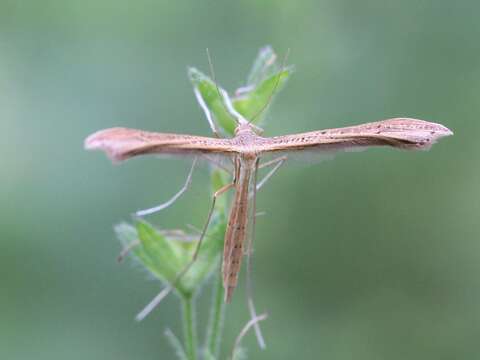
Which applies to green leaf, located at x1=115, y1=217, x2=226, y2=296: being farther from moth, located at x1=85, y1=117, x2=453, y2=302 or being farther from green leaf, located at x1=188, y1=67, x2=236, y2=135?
green leaf, located at x1=188, y1=67, x2=236, y2=135

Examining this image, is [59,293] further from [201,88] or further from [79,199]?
[201,88]

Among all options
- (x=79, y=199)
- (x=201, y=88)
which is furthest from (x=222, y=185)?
(x=79, y=199)

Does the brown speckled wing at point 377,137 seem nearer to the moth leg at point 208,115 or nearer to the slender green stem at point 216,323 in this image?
the moth leg at point 208,115

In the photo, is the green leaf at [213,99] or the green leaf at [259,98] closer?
the green leaf at [213,99]

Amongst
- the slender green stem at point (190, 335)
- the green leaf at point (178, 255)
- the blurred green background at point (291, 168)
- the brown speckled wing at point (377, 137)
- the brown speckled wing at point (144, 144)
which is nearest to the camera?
the brown speckled wing at point (144, 144)

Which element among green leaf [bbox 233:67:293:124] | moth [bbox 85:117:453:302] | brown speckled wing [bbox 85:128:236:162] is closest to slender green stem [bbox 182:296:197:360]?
moth [bbox 85:117:453:302]

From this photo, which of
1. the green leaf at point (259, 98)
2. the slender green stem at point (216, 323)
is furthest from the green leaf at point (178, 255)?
the green leaf at point (259, 98)
